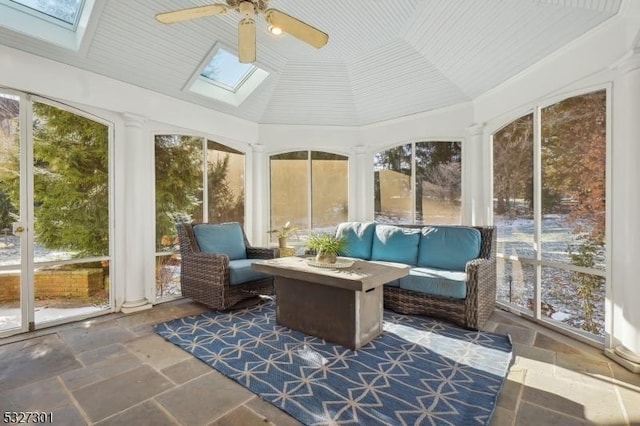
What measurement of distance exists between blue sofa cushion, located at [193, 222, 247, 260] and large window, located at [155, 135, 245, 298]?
0.47 m

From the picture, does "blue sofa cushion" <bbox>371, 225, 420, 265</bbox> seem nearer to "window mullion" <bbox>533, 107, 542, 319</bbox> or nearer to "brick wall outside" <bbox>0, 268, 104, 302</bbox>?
"window mullion" <bbox>533, 107, 542, 319</bbox>

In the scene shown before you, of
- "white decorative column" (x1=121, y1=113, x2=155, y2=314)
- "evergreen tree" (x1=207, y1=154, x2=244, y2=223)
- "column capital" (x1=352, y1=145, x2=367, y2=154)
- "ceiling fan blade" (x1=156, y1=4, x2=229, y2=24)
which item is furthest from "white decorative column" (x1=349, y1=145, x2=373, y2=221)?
"ceiling fan blade" (x1=156, y1=4, x2=229, y2=24)

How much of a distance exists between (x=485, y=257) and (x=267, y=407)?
2.79m

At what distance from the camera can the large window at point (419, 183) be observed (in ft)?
15.3

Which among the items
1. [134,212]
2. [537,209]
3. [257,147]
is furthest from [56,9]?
[537,209]

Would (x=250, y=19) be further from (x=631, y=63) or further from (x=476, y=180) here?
(x=476, y=180)

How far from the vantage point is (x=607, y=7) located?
250 cm

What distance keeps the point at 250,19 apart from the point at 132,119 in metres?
2.21

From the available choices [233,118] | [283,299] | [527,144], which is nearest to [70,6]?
[233,118]

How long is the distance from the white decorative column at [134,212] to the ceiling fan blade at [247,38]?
6.48 feet

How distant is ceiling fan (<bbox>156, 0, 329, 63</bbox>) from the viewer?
223 centimetres

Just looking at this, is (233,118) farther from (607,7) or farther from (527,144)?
(607,7)

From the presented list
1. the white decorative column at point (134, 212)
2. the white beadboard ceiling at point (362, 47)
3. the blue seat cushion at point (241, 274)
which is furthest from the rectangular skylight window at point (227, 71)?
the blue seat cushion at point (241, 274)

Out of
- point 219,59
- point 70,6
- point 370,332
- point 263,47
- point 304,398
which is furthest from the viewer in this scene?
point 219,59
